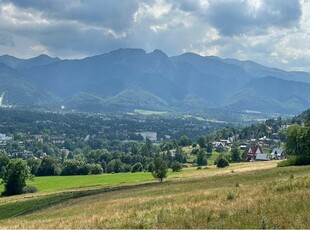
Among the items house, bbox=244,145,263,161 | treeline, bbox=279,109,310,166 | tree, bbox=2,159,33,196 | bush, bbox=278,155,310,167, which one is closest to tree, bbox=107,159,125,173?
house, bbox=244,145,263,161

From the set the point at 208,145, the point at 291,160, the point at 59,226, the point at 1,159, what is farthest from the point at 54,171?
the point at 59,226

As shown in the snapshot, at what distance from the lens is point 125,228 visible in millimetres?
15758

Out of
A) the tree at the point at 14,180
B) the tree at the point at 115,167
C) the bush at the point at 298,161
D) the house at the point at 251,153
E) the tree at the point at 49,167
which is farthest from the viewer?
the house at the point at 251,153

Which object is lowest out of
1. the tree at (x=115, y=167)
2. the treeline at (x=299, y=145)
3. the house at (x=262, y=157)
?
the tree at (x=115, y=167)

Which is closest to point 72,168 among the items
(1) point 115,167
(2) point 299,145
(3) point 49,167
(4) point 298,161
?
(3) point 49,167

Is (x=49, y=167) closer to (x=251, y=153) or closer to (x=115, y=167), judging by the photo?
(x=115, y=167)

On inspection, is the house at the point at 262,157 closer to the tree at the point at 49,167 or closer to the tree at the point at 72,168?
the tree at the point at 72,168

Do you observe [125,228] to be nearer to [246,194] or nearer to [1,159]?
[246,194]

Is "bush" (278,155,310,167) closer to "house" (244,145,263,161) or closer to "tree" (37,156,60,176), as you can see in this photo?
"tree" (37,156,60,176)

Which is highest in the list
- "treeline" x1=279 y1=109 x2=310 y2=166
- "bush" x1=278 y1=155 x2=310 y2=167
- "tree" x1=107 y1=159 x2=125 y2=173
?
"treeline" x1=279 y1=109 x2=310 y2=166

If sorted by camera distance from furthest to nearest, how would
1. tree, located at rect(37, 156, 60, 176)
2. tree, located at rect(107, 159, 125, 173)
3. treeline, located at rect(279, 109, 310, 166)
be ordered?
tree, located at rect(107, 159, 125, 173) < tree, located at rect(37, 156, 60, 176) < treeline, located at rect(279, 109, 310, 166)

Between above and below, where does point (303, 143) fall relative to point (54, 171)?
above

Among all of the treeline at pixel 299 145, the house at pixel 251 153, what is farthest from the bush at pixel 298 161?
the house at pixel 251 153

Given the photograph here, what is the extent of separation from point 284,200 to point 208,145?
17495 cm
